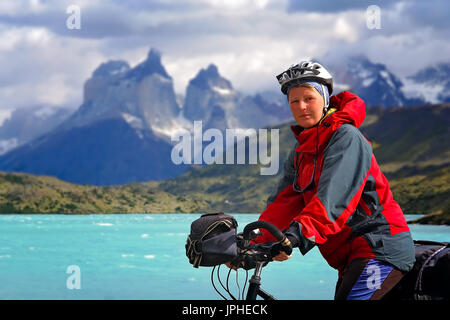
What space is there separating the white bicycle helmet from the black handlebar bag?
1469mm

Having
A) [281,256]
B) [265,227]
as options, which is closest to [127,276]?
[281,256]

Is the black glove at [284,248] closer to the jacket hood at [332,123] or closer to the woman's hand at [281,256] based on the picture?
the woman's hand at [281,256]

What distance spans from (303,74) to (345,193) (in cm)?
111

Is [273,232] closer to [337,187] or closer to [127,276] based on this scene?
[337,187]

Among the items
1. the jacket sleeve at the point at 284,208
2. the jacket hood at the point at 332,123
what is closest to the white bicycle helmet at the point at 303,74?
the jacket hood at the point at 332,123

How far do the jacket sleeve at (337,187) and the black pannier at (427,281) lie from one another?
1.05m

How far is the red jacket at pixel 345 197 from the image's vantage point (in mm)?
4871

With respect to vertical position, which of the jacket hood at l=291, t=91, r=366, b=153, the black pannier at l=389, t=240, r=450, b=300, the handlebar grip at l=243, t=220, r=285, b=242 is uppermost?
the jacket hood at l=291, t=91, r=366, b=153

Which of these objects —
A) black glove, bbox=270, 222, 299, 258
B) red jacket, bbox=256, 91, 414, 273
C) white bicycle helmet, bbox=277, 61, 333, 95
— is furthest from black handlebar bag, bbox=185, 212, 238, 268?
white bicycle helmet, bbox=277, 61, 333, 95

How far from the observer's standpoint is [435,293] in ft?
17.9

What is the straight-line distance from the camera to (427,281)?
548 cm

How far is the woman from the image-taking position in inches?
195

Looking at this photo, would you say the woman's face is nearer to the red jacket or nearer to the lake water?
the red jacket
